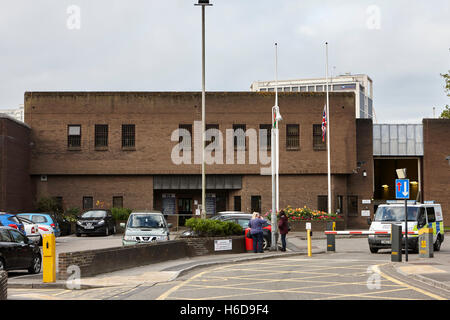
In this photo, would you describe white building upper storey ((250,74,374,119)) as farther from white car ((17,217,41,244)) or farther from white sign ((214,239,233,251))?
white sign ((214,239,233,251))

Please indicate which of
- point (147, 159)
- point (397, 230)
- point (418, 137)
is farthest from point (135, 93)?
point (397, 230)

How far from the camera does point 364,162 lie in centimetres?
4956

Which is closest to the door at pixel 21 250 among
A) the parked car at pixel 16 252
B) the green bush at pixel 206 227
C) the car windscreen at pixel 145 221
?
the parked car at pixel 16 252

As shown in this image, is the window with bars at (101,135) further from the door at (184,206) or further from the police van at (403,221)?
the police van at (403,221)

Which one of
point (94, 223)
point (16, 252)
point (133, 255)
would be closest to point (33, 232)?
point (94, 223)

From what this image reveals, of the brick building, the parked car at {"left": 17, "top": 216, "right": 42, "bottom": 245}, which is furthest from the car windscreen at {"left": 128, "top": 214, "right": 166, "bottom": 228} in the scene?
the brick building

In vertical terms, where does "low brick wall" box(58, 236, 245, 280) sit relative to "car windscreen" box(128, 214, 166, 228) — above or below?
below

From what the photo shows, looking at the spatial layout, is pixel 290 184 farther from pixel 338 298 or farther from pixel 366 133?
pixel 338 298

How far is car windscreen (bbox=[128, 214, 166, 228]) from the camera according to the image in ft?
80.9

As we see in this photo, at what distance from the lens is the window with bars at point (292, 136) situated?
155 feet

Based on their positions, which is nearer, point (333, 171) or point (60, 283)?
point (60, 283)

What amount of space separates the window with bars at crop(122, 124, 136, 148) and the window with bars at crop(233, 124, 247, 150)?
23.4 feet

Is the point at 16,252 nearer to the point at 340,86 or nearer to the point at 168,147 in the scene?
the point at 168,147

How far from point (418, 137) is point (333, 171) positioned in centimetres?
826
